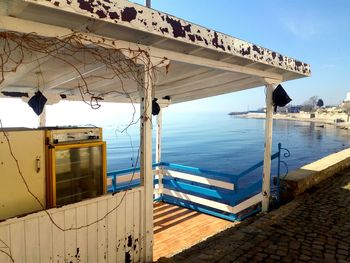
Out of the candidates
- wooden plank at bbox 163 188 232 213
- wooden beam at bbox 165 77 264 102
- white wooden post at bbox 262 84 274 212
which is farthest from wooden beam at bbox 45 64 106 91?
wooden plank at bbox 163 188 232 213

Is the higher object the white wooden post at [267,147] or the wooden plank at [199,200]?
the white wooden post at [267,147]

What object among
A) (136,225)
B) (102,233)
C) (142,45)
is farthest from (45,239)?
(142,45)

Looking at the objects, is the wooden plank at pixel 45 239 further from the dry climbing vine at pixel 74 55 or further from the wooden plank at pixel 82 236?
the wooden plank at pixel 82 236

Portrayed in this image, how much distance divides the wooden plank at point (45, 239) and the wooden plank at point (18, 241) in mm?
196

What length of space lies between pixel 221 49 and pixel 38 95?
5.07m

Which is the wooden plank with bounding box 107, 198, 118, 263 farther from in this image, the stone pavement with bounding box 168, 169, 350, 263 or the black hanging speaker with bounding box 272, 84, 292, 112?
the black hanging speaker with bounding box 272, 84, 292, 112

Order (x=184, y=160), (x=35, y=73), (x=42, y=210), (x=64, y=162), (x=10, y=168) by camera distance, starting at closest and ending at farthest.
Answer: (x=10, y=168) < (x=42, y=210) < (x=64, y=162) < (x=35, y=73) < (x=184, y=160)

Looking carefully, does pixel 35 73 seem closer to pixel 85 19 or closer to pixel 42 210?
pixel 85 19

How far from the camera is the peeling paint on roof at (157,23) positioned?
9.77 ft

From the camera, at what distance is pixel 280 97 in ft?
22.8

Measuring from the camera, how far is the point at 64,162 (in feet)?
12.0

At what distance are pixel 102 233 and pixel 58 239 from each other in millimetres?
642

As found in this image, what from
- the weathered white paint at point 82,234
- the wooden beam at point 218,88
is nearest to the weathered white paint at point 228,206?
the wooden beam at point 218,88

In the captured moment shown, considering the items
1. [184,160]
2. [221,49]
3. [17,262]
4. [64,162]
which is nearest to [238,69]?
[221,49]
